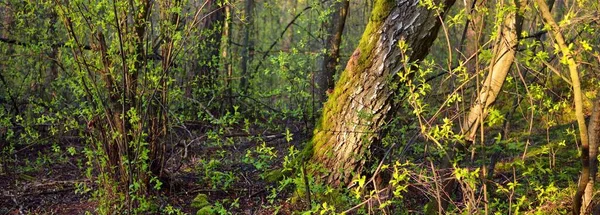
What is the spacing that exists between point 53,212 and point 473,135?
3714mm

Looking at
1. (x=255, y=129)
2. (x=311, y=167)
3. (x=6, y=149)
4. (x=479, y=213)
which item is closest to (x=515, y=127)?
(x=255, y=129)

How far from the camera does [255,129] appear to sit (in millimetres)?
8078

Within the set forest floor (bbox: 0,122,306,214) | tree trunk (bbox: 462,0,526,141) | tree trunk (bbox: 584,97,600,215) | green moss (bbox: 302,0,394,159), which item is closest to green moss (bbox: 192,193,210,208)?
forest floor (bbox: 0,122,306,214)

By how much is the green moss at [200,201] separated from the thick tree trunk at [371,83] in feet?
3.58

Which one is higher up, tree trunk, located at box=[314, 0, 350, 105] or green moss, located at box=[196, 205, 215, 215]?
tree trunk, located at box=[314, 0, 350, 105]

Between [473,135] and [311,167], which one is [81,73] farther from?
[473,135]

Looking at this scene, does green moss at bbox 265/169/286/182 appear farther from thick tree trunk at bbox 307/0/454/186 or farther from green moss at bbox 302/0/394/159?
thick tree trunk at bbox 307/0/454/186

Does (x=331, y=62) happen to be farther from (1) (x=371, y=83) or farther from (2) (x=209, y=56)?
(1) (x=371, y=83)

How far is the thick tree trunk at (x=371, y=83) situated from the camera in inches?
177

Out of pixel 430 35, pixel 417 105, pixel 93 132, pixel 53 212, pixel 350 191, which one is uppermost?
pixel 430 35

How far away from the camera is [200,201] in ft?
16.8

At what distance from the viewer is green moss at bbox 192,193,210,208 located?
16.6ft

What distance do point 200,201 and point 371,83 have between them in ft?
6.04

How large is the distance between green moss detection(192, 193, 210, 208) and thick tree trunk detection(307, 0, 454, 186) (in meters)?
1.09
